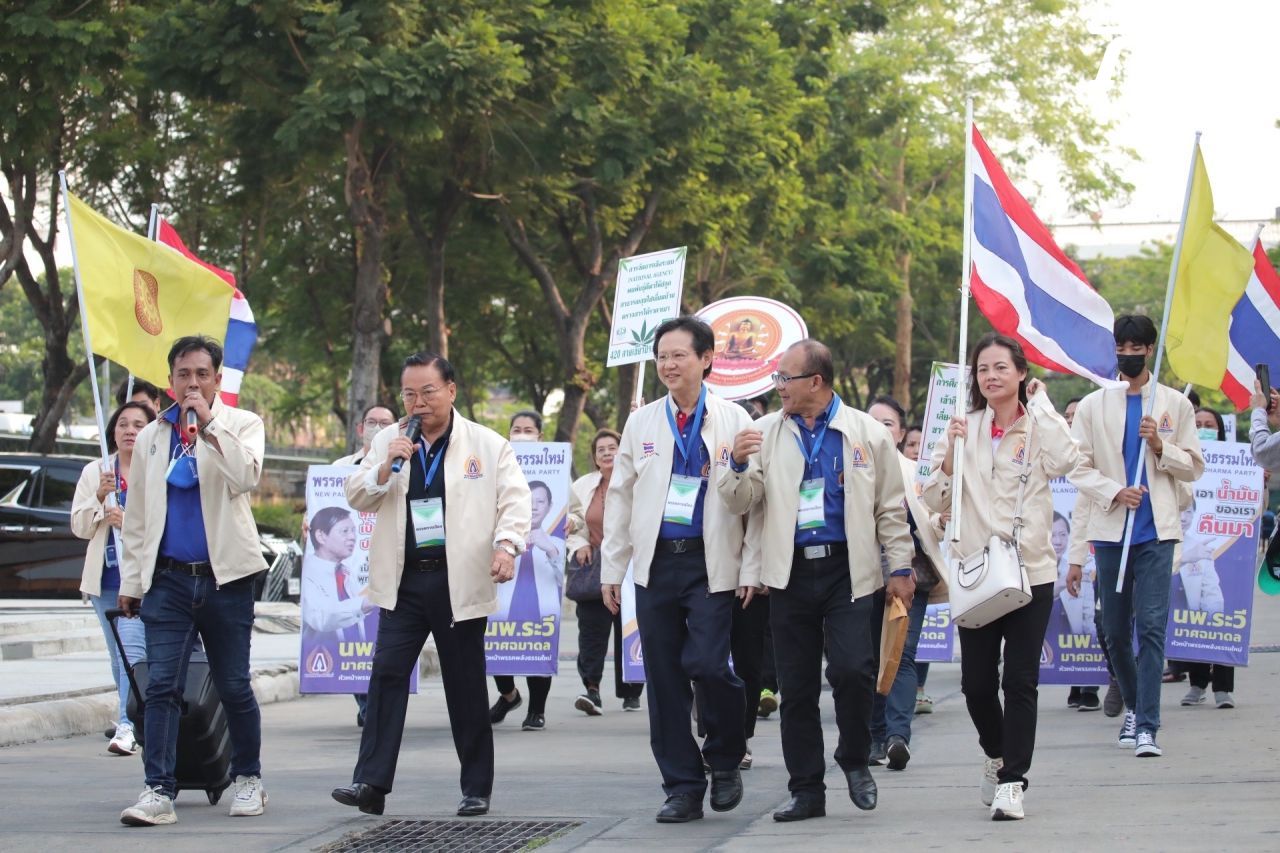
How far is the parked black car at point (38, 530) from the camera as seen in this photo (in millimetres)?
19625

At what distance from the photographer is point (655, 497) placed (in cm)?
721

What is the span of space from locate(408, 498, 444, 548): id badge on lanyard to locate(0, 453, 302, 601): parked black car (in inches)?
506

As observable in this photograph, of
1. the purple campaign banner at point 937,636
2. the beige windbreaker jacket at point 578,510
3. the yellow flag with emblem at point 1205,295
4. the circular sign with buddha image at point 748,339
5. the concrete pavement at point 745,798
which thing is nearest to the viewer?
the concrete pavement at point 745,798

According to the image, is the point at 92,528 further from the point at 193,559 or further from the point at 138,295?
the point at 193,559

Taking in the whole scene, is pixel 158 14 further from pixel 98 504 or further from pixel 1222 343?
pixel 1222 343

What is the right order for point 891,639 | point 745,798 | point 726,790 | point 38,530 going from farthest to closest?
point 38,530
point 745,798
point 726,790
point 891,639

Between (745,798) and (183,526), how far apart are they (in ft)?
8.32

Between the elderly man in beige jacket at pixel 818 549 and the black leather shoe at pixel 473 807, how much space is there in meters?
1.15

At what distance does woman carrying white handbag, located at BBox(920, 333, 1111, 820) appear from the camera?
6812mm

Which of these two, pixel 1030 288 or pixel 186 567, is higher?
pixel 1030 288

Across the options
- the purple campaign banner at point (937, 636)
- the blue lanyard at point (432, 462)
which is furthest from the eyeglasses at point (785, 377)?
the purple campaign banner at point (937, 636)

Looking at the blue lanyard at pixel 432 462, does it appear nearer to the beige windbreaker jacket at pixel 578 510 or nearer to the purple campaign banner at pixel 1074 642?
the beige windbreaker jacket at pixel 578 510

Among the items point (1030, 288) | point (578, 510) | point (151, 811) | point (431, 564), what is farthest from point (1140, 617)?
point (151, 811)

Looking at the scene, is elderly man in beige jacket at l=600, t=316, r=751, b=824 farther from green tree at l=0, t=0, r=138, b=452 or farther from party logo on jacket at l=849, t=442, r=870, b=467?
green tree at l=0, t=0, r=138, b=452
